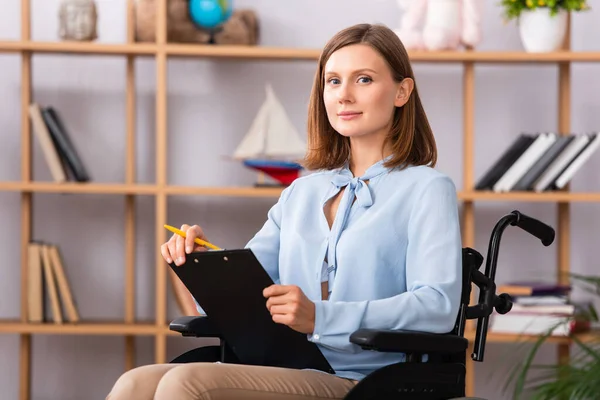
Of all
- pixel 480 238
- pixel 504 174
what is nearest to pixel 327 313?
pixel 504 174

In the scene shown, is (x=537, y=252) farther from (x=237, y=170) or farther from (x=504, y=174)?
(x=237, y=170)

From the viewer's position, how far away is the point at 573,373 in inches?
107

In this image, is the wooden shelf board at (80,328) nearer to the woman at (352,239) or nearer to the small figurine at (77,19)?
the small figurine at (77,19)

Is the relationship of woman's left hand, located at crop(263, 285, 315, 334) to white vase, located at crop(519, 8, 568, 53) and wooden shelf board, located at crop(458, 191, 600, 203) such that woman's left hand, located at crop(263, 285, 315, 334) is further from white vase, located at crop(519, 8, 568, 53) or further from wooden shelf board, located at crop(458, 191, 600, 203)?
white vase, located at crop(519, 8, 568, 53)

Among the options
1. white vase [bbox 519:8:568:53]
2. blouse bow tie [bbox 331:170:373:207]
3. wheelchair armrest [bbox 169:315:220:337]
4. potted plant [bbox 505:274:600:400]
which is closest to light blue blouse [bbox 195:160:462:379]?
blouse bow tie [bbox 331:170:373:207]

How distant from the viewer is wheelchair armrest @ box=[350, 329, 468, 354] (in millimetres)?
1355

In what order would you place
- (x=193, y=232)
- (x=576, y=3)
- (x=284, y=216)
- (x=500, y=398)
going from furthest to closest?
(x=500, y=398) → (x=576, y=3) → (x=284, y=216) → (x=193, y=232)

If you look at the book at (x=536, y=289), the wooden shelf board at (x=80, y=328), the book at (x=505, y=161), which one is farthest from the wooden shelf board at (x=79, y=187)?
the book at (x=536, y=289)

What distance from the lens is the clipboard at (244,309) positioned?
1416 mm

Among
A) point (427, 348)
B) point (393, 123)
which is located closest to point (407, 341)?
point (427, 348)

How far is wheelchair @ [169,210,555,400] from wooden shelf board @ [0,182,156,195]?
1.34m

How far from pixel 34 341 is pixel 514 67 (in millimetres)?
1924

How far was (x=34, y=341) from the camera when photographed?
3.23 m

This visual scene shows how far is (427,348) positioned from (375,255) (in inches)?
8.0
